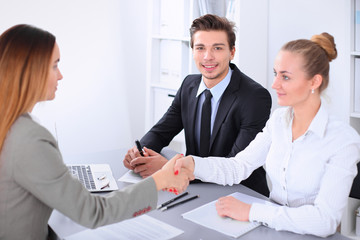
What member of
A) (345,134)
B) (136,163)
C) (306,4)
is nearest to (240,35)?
(306,4)

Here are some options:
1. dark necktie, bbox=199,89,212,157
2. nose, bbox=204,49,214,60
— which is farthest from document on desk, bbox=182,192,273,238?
nose, bbox=204,49,214,60

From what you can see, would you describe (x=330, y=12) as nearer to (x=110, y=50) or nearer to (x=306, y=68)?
(x=306, y=68)

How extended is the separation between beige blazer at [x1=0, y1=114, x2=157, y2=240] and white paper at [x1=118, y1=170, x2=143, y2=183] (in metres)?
0.56

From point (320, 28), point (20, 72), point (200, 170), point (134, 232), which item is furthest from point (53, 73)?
point (320, 28)

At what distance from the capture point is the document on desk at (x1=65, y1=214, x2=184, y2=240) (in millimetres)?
1370

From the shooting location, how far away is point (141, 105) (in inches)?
170

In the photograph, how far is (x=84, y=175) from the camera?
1.94 metres

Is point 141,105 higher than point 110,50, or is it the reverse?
point 110,50

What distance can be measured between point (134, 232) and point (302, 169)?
0.63 m

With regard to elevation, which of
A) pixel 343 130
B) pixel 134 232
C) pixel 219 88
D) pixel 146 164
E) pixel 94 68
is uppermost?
pixel 94 68

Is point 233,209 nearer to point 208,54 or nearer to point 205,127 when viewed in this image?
point 205,127

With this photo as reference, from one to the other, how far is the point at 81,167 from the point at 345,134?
115 centimetres

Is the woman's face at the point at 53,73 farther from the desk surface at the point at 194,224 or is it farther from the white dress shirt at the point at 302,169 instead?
the white dress shirt at the point at 302,169

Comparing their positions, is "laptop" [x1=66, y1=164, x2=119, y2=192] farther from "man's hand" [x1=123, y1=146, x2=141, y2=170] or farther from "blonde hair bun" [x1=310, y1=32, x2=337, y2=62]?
"blonde hair bun" [x1=310, y1=32, x2=337, y2=62]
